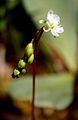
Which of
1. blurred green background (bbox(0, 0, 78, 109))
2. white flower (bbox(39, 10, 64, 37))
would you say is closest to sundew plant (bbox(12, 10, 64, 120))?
white flower (bbox(39, 10, 64, 37))

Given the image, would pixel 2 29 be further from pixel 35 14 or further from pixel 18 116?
pixel 18 116

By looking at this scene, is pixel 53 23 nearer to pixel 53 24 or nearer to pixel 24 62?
pixel 53 24

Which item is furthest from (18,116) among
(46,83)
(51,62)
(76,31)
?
(76,31)

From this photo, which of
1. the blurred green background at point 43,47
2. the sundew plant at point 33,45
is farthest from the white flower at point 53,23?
the blurred green background at point 43,47

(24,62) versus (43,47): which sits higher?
(43,47)

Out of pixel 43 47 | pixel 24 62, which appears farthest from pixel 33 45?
pixel 43 47

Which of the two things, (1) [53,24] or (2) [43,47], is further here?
(2) [43,47]

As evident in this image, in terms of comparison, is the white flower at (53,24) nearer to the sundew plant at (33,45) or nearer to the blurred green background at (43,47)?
the sundew plant at (33,45)

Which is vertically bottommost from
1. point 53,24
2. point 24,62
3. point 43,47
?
point 24,62

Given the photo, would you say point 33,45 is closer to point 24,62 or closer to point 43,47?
point 24,62

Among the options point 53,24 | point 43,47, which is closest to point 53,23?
point 53,24

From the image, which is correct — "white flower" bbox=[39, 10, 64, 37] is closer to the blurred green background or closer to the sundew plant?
the sundew plant
